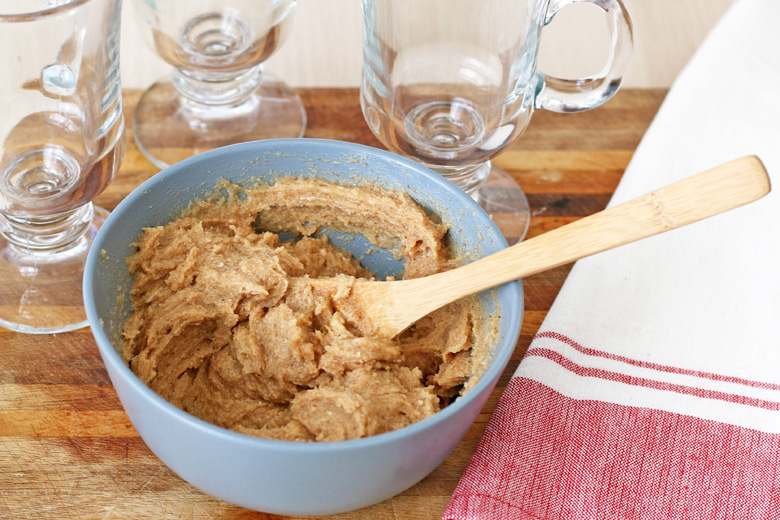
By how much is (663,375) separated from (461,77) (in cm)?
63

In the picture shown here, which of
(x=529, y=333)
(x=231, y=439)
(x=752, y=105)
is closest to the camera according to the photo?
(x=231, y=439)

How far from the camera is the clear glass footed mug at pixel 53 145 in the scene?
1270 mm

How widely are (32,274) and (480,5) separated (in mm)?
938

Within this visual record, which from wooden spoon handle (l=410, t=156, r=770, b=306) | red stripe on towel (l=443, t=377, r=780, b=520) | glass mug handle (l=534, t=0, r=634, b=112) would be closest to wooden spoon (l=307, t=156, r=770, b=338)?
wooden spoon handle (l=410, t=156, r=770, b=306)

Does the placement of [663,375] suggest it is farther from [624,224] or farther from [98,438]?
[98,438]

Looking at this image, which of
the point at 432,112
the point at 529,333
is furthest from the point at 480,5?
the point at 529,333

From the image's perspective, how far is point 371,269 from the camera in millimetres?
1547

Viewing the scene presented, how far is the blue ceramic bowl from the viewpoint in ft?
3.44

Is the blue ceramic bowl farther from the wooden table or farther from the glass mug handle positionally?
the glass mug handle

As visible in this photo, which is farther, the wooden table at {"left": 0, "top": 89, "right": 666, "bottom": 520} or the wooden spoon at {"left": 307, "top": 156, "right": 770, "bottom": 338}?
the wooden table at {"left": 0, "top": 89, "right": 666, "bottom": 520}

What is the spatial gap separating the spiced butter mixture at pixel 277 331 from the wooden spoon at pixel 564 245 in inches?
1.4

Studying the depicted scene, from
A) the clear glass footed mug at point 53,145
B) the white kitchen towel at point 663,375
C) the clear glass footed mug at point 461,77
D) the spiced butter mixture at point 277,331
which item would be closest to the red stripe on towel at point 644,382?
the white kitchen towel at point 663,375

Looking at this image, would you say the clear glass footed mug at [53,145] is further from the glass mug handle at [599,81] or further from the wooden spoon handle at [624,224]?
the glass mug handle at [599,81]

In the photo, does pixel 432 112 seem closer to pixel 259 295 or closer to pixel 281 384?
pixel 259 295
